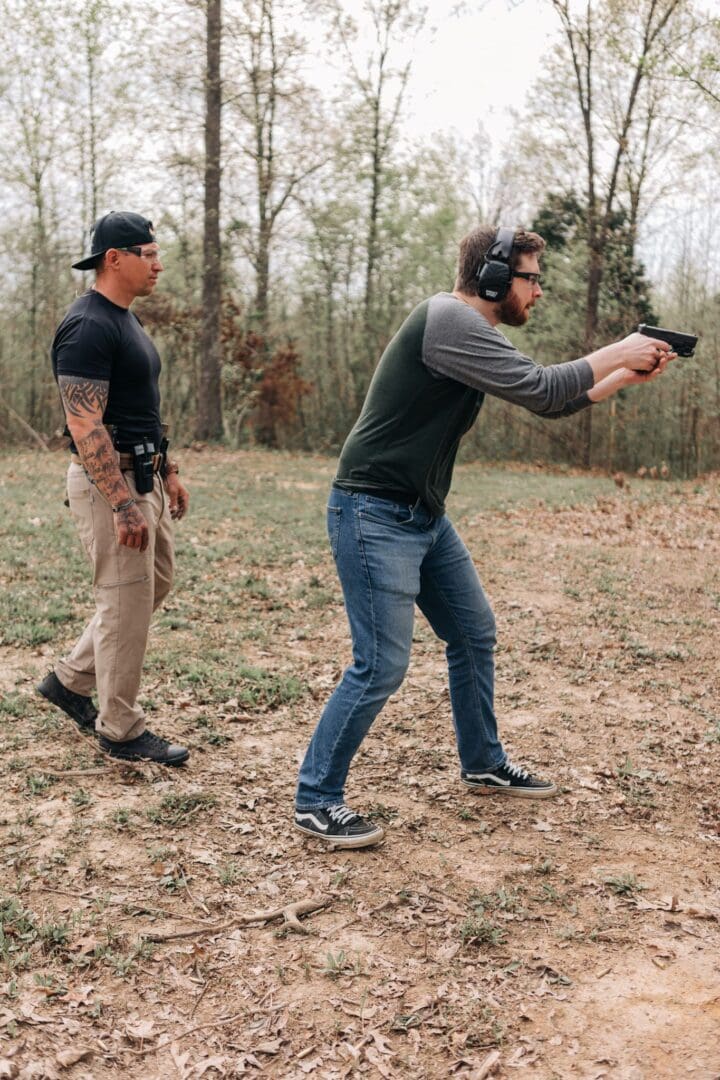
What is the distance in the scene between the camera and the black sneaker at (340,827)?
148 inches

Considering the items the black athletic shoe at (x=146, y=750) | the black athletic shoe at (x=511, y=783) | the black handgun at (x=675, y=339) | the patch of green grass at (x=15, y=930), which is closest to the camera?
the patch of green grass at (x=15, y=930)

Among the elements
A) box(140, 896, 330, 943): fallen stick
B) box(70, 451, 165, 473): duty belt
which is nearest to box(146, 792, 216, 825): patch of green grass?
box(140, 896, 330, 943): fallen stick

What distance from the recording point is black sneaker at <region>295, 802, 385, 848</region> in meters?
3.76

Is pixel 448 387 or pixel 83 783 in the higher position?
pixel 448 387

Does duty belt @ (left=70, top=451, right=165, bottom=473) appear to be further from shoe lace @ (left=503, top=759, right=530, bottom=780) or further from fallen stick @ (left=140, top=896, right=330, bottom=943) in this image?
shoe lace @ (left=503, top=759, right=530, bottom=780)

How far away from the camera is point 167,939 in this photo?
10.4 ft

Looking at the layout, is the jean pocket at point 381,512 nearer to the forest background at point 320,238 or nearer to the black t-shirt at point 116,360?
the black t-shirt at point 116,360

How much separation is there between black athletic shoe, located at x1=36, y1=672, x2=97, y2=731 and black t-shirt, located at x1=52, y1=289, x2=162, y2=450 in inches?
51.6

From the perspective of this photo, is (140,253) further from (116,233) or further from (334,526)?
(334,526)

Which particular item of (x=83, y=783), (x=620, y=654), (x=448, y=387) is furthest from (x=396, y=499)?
(x=620, y=654)

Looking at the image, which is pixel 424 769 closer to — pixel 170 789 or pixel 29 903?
pixel 170 789

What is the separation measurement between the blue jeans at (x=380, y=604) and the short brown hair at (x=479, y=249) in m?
0.84

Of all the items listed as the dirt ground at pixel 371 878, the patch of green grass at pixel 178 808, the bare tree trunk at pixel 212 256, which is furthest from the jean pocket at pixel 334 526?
the bare tree trunk at pixel 212 256

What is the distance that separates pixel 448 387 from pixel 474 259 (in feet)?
1.52
